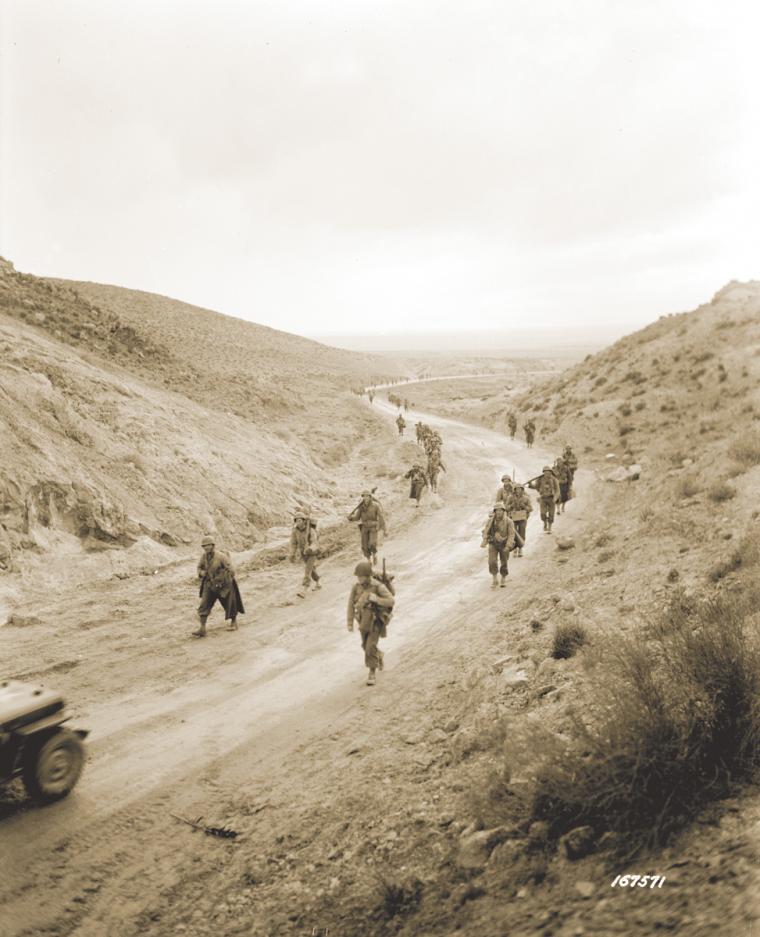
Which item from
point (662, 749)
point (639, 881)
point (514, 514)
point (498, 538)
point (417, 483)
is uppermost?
point (417, 483)

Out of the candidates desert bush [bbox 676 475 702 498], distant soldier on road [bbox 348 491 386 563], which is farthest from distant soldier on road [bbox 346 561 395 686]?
desert bush [bbox 676 475 702 498]

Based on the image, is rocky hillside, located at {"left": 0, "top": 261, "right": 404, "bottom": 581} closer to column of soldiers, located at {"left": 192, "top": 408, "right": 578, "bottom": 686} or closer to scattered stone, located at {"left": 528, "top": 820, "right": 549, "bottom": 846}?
column of soldiers, located at {"left": 192, "top": 408, "right": 578, "bottom": 686}

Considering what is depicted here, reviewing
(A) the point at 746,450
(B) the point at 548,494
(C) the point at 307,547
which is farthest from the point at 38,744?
(A) the point at 746,450

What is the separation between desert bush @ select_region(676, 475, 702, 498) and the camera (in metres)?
16.2

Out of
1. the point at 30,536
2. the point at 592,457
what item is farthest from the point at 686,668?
the point at 592,457

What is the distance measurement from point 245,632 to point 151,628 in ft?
5.64

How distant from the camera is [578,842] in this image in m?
4.29

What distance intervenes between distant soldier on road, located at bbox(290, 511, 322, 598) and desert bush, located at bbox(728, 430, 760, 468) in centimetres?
1086

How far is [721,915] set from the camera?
10.3ft

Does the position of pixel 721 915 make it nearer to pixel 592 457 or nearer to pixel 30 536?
pixel 30 536

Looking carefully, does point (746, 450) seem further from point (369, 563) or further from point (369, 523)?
point (369, 563)

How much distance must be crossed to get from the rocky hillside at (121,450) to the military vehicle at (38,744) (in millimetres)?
7853

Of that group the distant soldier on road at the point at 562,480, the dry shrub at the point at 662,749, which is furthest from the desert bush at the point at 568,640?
the distant soldier on road at the point at 562,480

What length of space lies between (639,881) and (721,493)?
1254 centimetres
